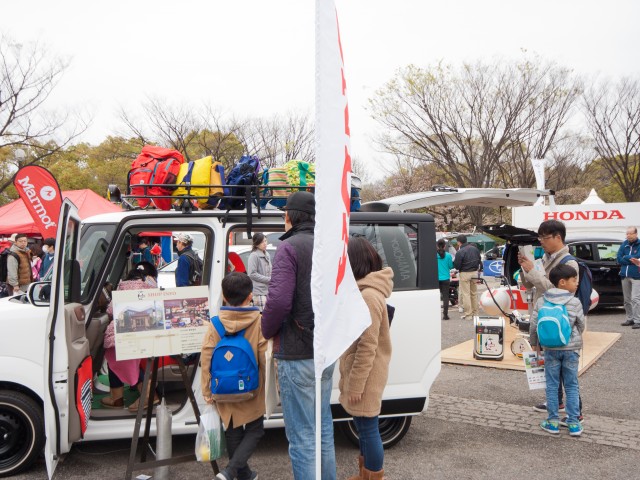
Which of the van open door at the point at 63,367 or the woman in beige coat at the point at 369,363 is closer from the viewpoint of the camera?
the woman in beige coat at the point at 369,363

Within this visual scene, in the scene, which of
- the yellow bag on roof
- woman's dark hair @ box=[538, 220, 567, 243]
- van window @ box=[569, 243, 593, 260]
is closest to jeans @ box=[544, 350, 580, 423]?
woman's dark hair @ box=[538, 220, 567, 243]

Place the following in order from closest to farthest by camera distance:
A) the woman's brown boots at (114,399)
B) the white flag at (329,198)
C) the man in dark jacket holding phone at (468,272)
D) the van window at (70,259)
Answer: the white flag at (329,198)
the van window at (70,259)
the woman's brown boots at (114,399)
the man in dark jacket holding phone at (468,272)

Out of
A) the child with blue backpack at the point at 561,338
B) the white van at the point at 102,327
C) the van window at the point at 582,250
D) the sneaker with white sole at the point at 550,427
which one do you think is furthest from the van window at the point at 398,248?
the van window at the point at 582,250

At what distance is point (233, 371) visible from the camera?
322cm

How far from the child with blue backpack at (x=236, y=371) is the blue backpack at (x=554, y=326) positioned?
2605 mm

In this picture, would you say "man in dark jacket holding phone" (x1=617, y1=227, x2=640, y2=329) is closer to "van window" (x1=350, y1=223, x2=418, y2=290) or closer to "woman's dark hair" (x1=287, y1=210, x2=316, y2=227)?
"van window" (x1=350, y1=223, x2=418, y2=290)

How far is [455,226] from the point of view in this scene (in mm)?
37469

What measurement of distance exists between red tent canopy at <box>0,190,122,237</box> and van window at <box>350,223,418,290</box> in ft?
31.8

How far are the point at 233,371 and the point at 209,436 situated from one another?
0.49m

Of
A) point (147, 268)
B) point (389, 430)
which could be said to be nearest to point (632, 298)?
point (389, 430)

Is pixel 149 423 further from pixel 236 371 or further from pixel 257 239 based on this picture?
pixel 257 239

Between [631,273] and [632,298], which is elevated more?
[631,273]

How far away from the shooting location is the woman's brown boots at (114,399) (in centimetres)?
445

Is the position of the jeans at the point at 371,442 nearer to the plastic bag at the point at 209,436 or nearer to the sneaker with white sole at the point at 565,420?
the plastic bag at the point at 209,436
